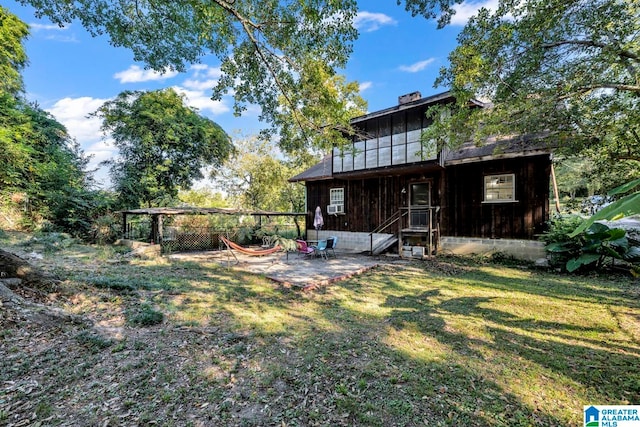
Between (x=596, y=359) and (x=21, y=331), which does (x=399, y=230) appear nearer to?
(x=596, y=359)

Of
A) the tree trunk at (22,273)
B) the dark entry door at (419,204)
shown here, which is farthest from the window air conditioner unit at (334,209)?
the tree trunk at (22,273)

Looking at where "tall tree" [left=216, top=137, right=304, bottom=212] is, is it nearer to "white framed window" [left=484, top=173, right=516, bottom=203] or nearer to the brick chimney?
the brick chimney

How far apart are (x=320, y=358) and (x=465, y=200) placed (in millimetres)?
9303

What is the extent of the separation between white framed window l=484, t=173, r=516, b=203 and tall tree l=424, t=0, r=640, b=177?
2118mm

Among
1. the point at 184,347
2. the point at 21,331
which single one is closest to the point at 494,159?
the point at 184,347

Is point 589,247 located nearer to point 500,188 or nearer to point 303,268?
point 500,188

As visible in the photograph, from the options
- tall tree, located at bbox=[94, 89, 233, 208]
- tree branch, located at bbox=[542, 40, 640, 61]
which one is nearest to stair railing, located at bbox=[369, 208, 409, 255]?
tree branch, located at bbox=[542, 40, 640, 61]

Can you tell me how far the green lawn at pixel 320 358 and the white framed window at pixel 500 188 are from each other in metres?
4.38

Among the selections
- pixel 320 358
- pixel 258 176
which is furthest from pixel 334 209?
pixel 258 176

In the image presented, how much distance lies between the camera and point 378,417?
7.35 feet

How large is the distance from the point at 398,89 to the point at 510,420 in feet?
42.7

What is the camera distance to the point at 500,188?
9695mm

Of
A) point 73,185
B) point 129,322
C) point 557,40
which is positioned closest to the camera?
point 129,322

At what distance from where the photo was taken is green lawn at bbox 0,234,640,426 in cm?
230
